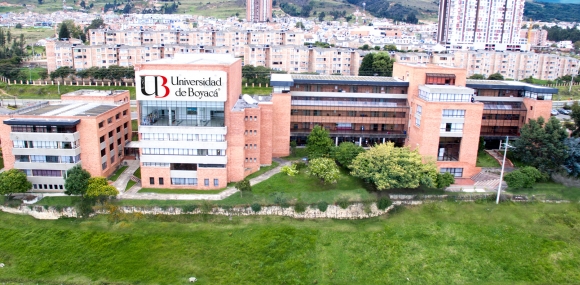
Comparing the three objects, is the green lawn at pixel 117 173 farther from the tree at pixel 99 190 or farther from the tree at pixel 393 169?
the tree at pixel 393 169

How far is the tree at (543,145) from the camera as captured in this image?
159 feet

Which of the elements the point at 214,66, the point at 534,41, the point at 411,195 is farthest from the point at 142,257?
the point at 534,41

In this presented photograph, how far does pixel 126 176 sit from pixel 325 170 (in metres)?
21.9

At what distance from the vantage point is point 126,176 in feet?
160

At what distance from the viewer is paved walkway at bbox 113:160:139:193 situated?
46219 millimetres

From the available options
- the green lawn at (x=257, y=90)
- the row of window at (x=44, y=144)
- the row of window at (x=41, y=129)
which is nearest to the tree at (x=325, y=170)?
the row of window at (x=44, y=144)

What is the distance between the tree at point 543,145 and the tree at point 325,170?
22356 mm

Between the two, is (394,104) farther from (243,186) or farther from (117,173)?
(117,173)

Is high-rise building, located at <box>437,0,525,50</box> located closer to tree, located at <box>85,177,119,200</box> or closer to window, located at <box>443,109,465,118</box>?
window, located at <box>443,109,465,118</box>

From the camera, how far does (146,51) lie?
93875mm

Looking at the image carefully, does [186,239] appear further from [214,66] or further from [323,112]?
[323,112]

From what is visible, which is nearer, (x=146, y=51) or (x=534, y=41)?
(x=146, y=51)

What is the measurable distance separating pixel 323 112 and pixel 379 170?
15.6 m

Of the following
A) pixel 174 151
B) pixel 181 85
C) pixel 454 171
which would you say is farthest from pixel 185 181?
pixel 454 171
